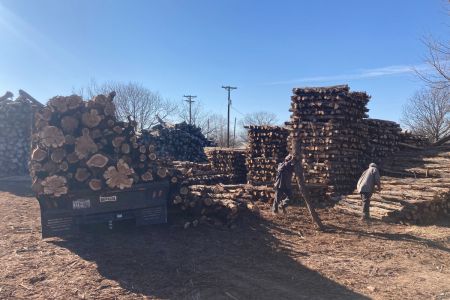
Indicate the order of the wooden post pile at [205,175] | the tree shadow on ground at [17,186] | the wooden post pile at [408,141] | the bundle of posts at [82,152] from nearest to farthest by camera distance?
the bundle of posts at [82,152] < the tree shadow on ground at [17,186] < the wooden post pile at [205,175] < the wooden post pile at [408,141]

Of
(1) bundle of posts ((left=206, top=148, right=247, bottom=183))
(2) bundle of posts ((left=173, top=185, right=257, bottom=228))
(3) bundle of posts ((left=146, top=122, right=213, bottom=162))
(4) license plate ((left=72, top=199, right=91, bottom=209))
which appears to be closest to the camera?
(4) license plate ((left=72, top=199, right=91, bottom=209))

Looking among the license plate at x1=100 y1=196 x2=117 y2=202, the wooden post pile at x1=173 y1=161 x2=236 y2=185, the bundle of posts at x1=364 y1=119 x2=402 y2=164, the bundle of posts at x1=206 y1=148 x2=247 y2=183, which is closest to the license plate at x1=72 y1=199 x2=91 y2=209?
the license plate at x1=100 y1=196 x2=117 y2=202

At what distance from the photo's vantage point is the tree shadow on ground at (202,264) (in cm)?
583

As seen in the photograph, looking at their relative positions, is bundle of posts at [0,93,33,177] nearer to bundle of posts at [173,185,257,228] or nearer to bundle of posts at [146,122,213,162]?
bundle of posts at [146,122,213,162]

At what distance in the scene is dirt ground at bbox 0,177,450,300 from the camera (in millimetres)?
5855

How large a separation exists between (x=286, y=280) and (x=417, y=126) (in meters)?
45.0

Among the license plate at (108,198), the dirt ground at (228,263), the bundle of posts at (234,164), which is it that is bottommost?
the dirt ground at (228,263)

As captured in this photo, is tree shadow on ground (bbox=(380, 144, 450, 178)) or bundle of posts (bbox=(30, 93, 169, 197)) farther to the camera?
tree shadow on ground (bbox=(380, 144, 450, 178))

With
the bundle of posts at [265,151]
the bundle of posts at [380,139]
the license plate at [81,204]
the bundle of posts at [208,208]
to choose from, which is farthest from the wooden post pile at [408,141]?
the license plate at [81,204]

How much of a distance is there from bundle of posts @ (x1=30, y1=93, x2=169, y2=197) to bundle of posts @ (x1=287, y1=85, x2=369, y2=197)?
6.77 meters

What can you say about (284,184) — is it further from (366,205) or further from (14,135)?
(14,135)

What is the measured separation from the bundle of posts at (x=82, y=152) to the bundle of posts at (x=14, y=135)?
12808 mm

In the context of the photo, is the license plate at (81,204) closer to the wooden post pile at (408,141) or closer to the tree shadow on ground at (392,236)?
the tree shadow on ground at (392,236)

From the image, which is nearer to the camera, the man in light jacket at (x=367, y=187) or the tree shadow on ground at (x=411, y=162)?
the man in light jacket at (x=367, y=187)
